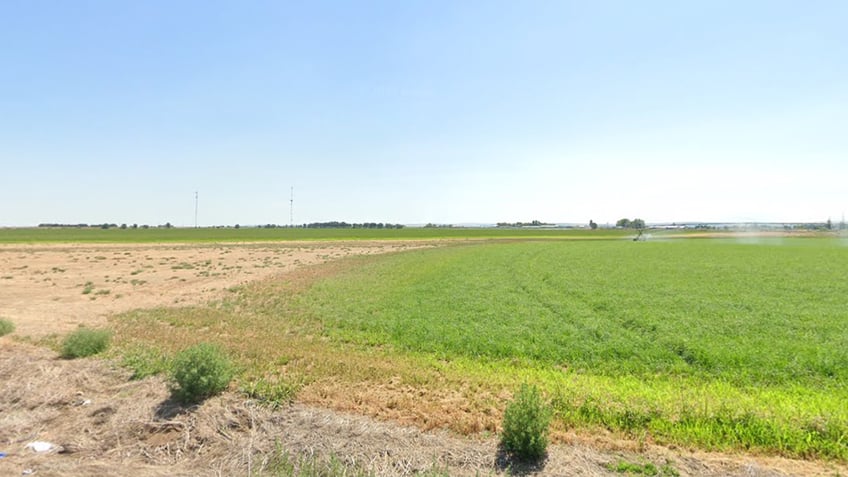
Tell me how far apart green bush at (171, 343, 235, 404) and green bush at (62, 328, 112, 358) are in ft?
13.5

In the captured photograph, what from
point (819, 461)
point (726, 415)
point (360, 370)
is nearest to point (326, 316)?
point (360, 370)

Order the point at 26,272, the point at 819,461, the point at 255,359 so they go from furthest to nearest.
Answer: the point at 26,272
the point at 255,359
the point at 819,461

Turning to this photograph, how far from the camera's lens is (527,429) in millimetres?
4770

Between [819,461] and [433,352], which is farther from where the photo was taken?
[433,352]

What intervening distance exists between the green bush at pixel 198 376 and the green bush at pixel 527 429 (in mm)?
4932

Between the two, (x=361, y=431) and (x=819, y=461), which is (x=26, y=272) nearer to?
(x=361, y=431)

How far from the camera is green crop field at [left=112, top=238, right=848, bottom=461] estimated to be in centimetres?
586

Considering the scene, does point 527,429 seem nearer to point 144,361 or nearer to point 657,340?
point 657,340

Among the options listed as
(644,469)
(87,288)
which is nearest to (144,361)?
(644,469)

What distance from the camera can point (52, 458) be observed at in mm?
4914

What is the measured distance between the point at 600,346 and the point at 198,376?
9.11 meters

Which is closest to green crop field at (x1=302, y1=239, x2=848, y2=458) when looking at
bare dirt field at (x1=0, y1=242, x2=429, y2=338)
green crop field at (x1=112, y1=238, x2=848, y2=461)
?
→ green crop field at (x1=112, y1=238, x2=848, y2=461)

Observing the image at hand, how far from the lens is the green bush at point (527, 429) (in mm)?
4762

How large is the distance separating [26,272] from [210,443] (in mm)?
35686
